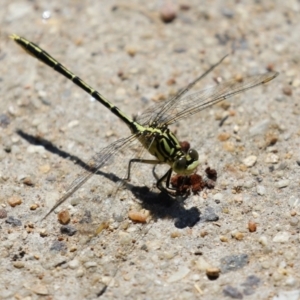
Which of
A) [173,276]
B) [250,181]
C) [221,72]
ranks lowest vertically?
[173,276]

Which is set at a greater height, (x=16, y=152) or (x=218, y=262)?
(x=16, y=152)

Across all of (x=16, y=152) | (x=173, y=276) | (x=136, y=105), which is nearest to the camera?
(x=173, y=276)

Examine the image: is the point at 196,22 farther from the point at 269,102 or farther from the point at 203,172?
the point at 203,172

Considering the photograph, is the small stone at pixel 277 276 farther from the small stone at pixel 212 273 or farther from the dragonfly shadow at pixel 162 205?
the dragonfly shadow at pixel 162 205

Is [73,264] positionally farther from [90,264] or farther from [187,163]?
[187,163]

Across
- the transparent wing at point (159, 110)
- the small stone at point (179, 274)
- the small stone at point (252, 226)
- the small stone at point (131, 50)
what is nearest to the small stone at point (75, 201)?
the transparent wing at point (159, 110)

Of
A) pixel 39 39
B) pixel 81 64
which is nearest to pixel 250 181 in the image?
pixel 81 64
